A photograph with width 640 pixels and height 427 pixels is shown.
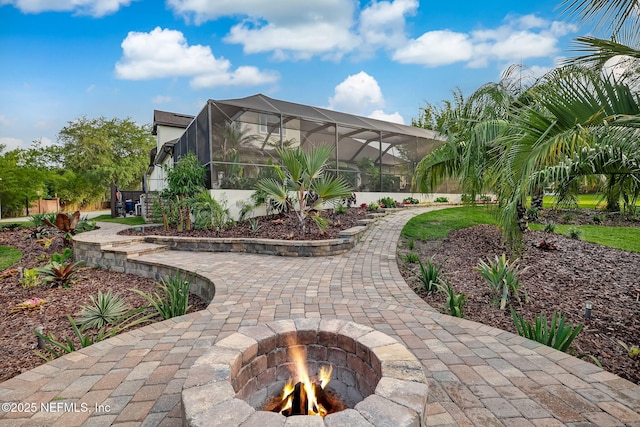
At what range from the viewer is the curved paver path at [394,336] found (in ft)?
5.29

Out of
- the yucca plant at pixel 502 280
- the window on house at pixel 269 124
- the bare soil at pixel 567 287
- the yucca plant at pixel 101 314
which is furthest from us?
the window on house at pixel 269 124

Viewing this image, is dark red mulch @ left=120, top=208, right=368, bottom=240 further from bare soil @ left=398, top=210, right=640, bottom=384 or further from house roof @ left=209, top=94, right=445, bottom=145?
house roof @ left=209, top=94, right=445, bottom=145

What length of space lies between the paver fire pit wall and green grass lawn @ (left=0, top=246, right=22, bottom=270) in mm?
7017

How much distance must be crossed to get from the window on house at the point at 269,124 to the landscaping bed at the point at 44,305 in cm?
544

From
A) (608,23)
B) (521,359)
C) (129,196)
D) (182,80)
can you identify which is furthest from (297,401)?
(129,196)

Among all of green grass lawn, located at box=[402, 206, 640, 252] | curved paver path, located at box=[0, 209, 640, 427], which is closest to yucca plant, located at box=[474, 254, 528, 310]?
curved paver path, located at box=[0, 209, 640, 427]

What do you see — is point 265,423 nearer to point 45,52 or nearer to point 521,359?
point 521,359

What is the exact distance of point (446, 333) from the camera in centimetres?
259

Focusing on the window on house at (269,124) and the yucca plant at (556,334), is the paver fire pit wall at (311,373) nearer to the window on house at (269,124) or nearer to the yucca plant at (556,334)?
the yucca plant at (556,334)

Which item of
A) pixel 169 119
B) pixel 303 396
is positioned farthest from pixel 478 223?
pixel 169 119

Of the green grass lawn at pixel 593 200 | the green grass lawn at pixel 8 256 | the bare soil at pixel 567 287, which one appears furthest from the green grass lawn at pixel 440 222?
the green grass lawn at pixel 8 256

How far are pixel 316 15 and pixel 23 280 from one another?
865 cm

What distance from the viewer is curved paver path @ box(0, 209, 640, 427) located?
5.29ft

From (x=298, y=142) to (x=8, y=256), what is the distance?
788cm
